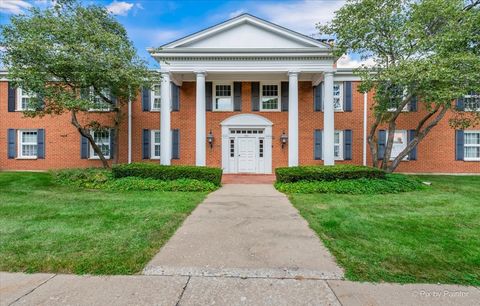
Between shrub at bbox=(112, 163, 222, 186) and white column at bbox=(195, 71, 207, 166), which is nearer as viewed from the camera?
shrub at bbox=(112, 163, 222, 186)

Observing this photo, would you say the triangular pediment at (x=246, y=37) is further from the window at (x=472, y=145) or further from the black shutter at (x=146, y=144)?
the window at (x=472, y=145)

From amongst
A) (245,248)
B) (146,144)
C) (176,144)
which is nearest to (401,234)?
(245,248)

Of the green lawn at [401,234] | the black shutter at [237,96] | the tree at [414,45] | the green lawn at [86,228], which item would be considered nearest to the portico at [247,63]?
the black shutter at [237,96]

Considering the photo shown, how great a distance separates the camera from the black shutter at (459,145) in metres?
13.7

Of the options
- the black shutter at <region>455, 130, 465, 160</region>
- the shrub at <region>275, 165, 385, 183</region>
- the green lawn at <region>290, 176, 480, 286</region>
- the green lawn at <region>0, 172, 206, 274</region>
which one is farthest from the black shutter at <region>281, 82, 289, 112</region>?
the black shutter at <region>455, 130, 465, 160</region>

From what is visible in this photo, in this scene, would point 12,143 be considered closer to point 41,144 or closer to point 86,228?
point 41,144

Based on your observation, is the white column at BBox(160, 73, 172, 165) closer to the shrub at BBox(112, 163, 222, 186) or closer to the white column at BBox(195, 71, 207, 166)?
the white column at BBox(195, 71, 207, 166)

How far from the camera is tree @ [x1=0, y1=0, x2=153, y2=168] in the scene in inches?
356

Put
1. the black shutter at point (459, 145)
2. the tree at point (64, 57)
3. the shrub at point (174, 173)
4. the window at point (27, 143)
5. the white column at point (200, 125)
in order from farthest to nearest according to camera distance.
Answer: the window at point (27, 143), the black shutter at point (459, 145), the white column at point (200, 125), the shrub at point (174, 173), the tree at point (64, 57)

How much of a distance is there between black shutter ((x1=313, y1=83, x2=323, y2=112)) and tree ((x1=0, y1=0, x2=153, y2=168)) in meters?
8.60

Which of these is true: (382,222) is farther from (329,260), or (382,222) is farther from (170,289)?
(170,289)

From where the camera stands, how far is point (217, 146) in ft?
46.2

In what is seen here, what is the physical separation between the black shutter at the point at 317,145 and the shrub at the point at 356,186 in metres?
4.52

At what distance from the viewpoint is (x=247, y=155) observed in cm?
1411
